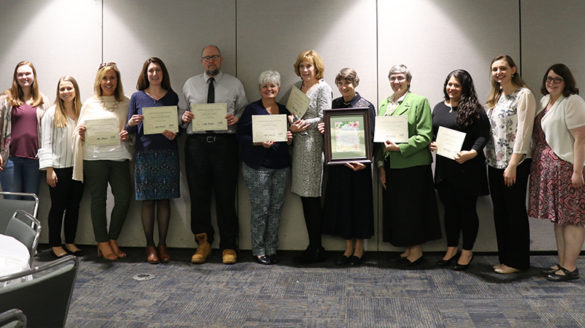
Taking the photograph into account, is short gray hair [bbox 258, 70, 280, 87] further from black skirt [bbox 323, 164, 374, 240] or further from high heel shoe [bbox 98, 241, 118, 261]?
high heel shoe [bbox 98, 241, 118, 261]

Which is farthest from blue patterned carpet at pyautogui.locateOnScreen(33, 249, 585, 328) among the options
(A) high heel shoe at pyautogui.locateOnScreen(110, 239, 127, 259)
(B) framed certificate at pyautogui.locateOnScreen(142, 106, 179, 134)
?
(B) framed certificate at pyautogui.locateOnScreen(142, 106, 179, 134)

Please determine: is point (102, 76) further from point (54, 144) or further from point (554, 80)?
point (554, 80)

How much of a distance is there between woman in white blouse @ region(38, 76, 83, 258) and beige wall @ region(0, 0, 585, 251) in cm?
24

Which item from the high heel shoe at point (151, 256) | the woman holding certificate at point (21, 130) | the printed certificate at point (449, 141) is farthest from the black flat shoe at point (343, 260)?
the woman holding certificate at point (21, 130)

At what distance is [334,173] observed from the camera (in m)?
4.04

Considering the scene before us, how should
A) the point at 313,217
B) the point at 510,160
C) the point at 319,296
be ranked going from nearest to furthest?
the point at 319,296, the point at 510,160, the point at 313,217

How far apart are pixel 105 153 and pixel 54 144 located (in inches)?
18.2

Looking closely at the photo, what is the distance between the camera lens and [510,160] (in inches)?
141

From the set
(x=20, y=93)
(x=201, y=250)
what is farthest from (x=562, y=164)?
(x=20, y=93)

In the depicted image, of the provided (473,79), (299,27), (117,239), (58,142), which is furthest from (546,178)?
(58,142)

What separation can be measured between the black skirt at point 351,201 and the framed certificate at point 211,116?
3.20ft

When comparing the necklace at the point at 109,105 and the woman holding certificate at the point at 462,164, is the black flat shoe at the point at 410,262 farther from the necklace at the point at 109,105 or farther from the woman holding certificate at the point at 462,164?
the necklace at the point at 109,105

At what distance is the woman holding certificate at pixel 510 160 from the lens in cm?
354

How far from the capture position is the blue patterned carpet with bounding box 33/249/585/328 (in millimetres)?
2854
